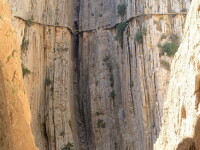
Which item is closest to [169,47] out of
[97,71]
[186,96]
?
[97,71]

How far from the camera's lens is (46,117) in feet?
97.9

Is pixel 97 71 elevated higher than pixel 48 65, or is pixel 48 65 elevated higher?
pixel 48 65

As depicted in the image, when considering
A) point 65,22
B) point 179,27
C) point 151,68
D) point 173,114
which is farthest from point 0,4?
point 65,22

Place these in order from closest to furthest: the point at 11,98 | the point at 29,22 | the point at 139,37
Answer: the point at 11,98, the point at 139,37, the point at 29,22

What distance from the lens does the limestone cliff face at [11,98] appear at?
12625mm

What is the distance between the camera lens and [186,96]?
952 centimetres

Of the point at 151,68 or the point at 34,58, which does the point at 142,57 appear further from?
the point at 34,58

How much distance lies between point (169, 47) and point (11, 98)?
1672 centimetres

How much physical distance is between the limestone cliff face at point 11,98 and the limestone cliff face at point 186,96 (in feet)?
15.6

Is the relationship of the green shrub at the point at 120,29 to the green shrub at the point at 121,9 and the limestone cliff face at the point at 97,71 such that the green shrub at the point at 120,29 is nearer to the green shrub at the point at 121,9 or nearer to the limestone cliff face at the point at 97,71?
the limestone cliff face at the point at 97,71

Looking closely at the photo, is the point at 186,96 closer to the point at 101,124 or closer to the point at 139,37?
the point at 139,37

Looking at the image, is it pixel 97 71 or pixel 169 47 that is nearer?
pixel 169 47

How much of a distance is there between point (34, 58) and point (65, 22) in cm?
500

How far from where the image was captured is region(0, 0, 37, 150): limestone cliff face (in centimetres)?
1262
